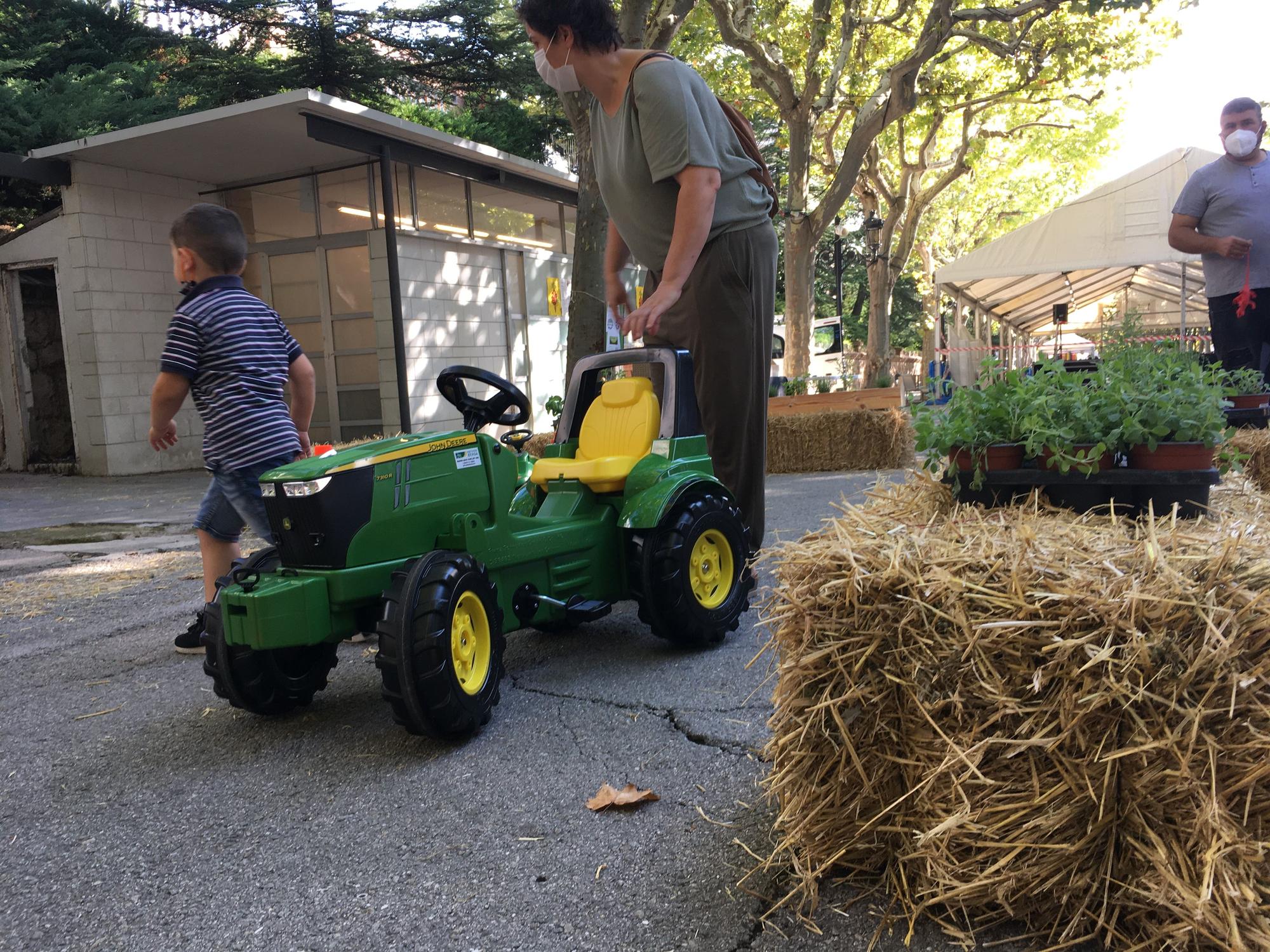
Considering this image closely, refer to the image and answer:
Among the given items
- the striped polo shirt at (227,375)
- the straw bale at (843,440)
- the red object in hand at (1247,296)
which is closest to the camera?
the striped polo shirt at (227,375)

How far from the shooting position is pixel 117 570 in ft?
18.2

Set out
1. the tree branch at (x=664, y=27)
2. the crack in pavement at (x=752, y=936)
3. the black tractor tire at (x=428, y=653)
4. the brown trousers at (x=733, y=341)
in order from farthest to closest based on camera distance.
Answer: the tree branch at (x=664, y=27), the brown trousers at (x=733, y=341), the black tractor tire at (x=428, y=653), the crack in pavement at (x=752, y=936)

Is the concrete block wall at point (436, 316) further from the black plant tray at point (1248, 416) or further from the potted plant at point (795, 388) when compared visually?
the black plant tray at point (1248, 416)

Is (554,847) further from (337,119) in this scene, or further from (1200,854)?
(337,119)

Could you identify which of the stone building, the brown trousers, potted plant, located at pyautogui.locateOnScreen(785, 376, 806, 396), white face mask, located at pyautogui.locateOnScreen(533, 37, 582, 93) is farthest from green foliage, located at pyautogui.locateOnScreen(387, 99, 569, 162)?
the brown trousers

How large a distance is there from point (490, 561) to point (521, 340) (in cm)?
1242

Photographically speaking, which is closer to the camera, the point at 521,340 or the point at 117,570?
the point at 117,570

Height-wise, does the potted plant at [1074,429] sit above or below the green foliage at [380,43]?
below

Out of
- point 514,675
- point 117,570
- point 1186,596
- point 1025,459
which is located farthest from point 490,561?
point 117,570

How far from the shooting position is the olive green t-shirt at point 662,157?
318 centimetres

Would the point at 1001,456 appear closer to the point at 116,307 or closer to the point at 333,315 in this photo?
the point at 333,315

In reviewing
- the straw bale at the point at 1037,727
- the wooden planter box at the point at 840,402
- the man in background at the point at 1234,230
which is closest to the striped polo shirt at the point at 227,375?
the straw bale at the point at 1037,727

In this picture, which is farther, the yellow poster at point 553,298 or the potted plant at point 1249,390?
the yellow poster at point 553,298

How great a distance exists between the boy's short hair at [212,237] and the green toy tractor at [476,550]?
102cm
